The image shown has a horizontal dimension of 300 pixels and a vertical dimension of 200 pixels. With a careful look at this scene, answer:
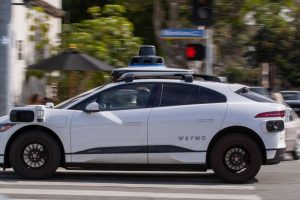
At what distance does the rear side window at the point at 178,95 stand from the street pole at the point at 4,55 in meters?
4.40

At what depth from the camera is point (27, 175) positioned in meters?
10.6

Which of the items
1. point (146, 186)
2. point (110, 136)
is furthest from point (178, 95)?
point (146, 186)

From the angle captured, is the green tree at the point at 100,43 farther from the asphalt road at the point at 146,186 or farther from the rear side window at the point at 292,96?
the asphalt road at the point at 146,186

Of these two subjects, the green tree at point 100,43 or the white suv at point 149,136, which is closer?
the white suv at point 149,136

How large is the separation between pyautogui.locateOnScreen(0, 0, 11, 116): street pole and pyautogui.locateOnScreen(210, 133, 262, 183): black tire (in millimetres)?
5174

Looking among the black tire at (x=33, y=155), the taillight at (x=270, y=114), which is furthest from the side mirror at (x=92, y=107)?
the taillight at (x=270, y=114)

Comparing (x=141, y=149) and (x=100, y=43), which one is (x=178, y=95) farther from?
(x=100, y=43)

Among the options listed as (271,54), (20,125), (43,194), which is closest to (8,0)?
(20,125)

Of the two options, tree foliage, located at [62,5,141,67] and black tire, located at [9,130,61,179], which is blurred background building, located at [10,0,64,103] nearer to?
tree foliage, located at [62,5,141,67]

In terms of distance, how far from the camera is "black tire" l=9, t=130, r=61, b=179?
10.6 m

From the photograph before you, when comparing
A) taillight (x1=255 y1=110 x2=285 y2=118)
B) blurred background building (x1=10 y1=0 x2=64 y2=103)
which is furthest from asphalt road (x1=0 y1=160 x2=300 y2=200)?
blurred background building (x1=10 y1=0 x2=64 y2=103)

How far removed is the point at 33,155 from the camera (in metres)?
10.6

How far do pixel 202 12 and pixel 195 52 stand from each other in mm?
1036

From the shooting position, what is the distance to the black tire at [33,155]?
34.7 ft
